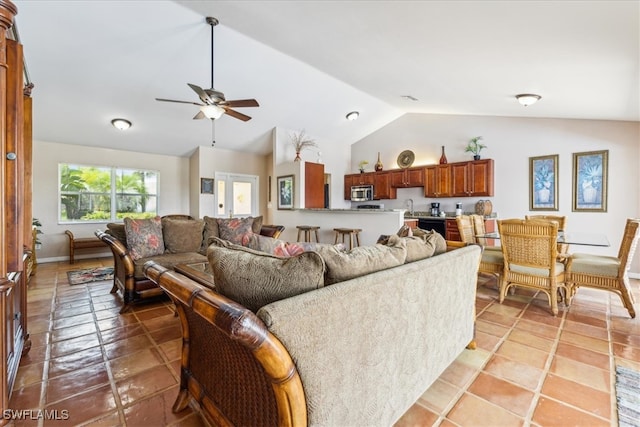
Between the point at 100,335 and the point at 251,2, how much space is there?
3.27 metres

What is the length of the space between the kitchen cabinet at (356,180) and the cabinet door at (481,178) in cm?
224

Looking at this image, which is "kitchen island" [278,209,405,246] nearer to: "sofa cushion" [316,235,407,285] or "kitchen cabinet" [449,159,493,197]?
"kitchen cabinet" [449,159,493,197]

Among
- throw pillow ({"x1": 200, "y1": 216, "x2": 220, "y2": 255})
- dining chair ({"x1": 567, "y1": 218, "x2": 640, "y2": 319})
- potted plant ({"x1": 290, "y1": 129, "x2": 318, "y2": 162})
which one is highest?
potted plant ({"x1": 290, "y1": 129, "x2": 318, "y2": 162})

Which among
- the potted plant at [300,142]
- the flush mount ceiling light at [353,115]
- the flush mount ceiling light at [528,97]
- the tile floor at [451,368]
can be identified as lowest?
the tile floor at [451,368]

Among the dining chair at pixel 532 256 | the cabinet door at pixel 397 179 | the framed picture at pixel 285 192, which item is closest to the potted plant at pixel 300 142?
the framed picture at pixel 285 192

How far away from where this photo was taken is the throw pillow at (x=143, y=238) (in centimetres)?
325

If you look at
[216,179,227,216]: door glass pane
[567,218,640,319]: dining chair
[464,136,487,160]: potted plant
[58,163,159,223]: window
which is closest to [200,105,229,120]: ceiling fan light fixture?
[216,179,227,216]: door glass pane

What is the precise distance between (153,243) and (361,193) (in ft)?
15.9

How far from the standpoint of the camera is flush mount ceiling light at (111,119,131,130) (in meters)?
4.96

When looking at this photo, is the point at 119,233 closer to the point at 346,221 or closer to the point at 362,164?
the point at 346,221

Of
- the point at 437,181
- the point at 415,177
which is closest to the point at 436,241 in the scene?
the point at 437,181

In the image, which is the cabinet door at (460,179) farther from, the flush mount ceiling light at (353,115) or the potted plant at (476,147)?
the flush mount ceiling light at (353,115)

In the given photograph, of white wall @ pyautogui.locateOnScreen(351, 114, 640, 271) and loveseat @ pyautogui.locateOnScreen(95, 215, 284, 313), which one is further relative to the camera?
white wall @ pyautogui.locateOnScreen(351, 114, 640, 271)

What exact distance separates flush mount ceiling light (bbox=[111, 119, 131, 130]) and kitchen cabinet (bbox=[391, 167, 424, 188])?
17.9ft
